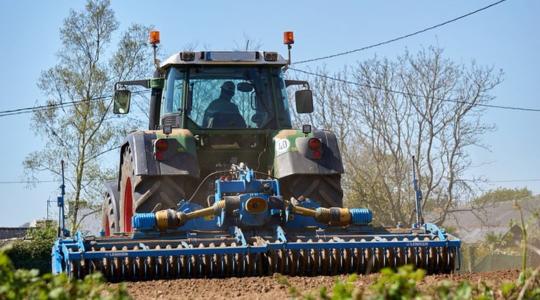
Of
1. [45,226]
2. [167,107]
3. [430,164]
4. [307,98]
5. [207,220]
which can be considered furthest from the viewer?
[430,164]

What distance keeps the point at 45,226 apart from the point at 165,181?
47.6 feet

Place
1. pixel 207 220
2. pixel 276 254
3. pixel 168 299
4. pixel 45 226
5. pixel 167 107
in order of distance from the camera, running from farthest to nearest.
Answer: pixel 45 226, pixel 167 107, pixel 207 220, pixel 276 254, pixel 168 299

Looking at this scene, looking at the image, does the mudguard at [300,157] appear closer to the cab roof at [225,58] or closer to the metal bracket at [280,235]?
the metal bracket at [280,235]

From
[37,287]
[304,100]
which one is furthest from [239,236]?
[37,287]

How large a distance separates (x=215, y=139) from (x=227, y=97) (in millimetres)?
480

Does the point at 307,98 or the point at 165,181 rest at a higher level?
the point at 307,98

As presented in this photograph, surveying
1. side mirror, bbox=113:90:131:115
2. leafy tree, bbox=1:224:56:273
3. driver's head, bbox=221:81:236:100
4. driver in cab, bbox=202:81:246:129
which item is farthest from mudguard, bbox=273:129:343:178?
leafy tree, bbox=1:224:56:273

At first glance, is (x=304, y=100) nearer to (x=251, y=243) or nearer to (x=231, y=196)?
(x=231, y=196)

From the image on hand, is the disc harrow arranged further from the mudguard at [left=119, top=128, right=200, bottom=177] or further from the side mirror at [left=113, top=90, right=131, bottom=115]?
the side mirror at [left=113, top=90, right=131, bottom=115]

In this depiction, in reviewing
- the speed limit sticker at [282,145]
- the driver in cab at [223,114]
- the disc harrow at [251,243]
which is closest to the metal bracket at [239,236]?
the disc harrow at [251,243]

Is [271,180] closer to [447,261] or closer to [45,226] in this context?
[447,261]

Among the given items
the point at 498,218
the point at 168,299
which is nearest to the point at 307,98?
the point at 168,299

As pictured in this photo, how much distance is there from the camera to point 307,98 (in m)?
10.7

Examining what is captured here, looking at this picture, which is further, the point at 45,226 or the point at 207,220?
the point at 45,226
